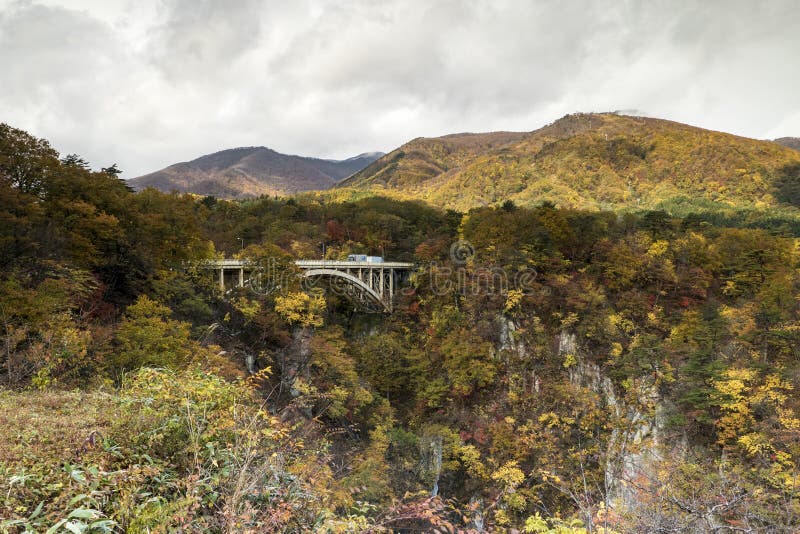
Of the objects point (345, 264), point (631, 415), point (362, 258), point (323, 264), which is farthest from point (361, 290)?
point (631, 415)

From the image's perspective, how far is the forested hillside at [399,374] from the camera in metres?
3.77

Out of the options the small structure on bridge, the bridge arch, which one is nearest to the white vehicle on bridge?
the small structure on bridge

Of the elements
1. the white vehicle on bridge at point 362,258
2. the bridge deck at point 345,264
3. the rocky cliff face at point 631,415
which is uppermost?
the white vehicle on bridge at point 362,258

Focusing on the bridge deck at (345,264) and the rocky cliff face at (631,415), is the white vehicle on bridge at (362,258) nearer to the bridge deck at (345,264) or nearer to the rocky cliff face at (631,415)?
the bridge deck at (345,264)

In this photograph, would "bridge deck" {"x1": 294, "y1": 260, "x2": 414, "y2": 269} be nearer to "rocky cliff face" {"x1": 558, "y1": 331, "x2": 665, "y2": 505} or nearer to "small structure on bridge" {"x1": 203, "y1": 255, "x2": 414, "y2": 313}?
"small structure on bridge" {"x1": 203, "y1": 255, "x2": 414, "y2": 313}

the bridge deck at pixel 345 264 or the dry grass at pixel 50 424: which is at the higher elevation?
the bridge deck at pixel 345 264

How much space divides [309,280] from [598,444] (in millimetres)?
18411

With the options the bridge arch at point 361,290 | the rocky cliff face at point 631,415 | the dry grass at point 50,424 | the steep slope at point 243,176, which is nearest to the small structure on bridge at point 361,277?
the bridge arch at point 361,290

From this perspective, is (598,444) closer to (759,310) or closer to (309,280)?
(759,310)

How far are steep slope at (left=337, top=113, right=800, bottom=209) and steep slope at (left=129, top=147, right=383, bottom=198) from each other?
70.2 metres

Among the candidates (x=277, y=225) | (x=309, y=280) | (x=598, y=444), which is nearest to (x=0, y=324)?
(x=309, y=280)

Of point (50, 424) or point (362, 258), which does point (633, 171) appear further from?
point (50, 424)

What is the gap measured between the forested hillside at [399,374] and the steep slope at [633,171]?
22.9 feet

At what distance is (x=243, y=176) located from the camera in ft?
422
